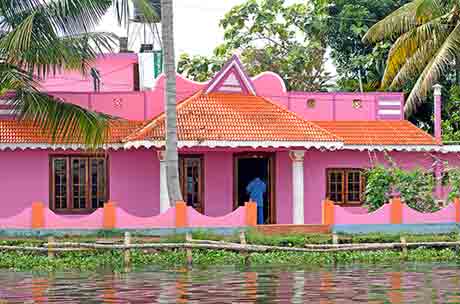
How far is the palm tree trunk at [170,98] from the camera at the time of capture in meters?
25.6

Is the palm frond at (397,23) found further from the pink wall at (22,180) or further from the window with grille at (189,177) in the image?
the pink wall at (22,180)

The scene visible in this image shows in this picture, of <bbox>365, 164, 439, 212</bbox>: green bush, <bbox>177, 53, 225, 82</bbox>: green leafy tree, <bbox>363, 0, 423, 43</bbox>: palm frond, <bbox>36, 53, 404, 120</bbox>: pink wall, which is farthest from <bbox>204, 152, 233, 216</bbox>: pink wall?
<bbox>177, 53, 225, 82</bbox>: green leafy tree

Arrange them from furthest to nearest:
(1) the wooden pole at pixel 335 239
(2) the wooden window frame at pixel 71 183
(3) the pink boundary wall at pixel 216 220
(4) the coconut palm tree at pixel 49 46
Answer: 1. (2) the wooden window frame at pixel 71 183
2. (3) the pink boundary wall at pixel 216 220
3. (1) the wooden pole at pixel 335 239
4. (4) the coconut palm tree at pixel 49 46

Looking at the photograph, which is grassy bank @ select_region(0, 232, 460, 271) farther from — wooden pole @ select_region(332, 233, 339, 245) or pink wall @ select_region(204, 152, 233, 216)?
pink wall @ select_region(204, 152, 233, 216)

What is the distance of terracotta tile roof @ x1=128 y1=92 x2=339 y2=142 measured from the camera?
91.7ft

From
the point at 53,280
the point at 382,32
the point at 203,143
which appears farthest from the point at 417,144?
the point at 53,280

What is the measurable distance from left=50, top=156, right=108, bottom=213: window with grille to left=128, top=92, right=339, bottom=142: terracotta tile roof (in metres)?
2.13

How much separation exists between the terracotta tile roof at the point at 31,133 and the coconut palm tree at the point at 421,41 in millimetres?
8012

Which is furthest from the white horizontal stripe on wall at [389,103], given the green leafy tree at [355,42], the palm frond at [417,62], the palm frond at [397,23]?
the green leafy tree at [355,42]

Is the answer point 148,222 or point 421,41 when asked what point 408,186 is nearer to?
point 421,41

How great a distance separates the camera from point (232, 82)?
3006 cm

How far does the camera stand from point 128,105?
2998 cm

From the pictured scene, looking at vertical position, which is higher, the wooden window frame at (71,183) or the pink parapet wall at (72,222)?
the wooden window frame at (71,183)

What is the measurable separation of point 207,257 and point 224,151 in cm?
639
